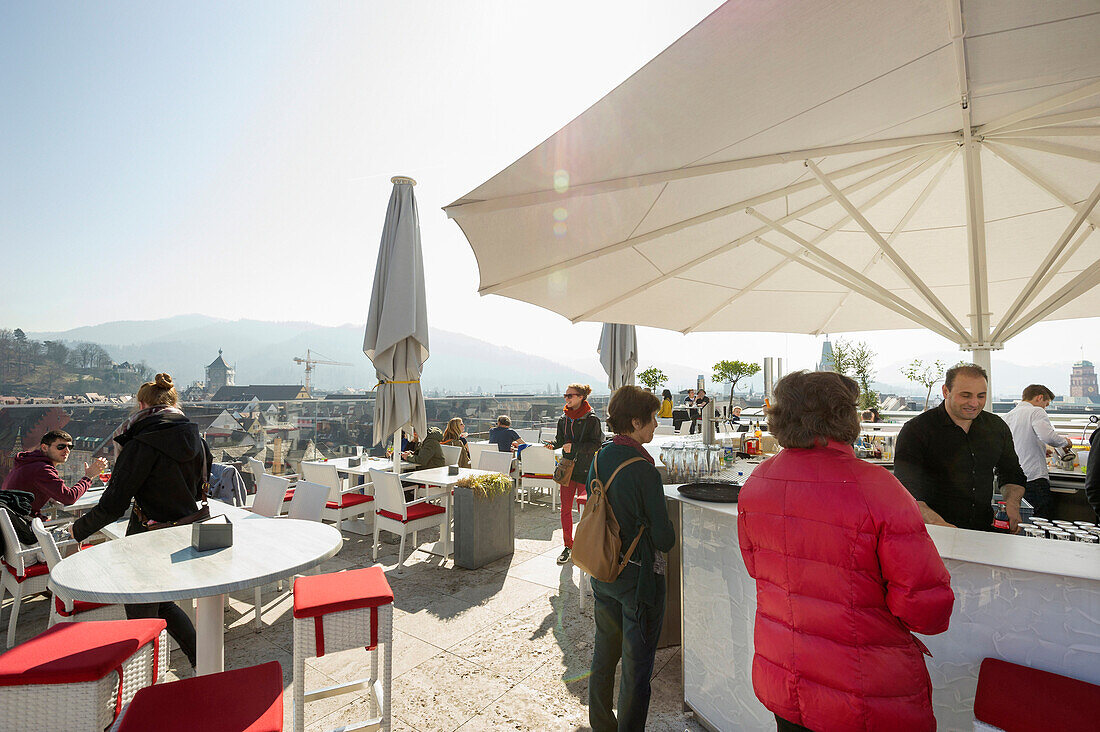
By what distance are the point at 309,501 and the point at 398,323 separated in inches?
80.3

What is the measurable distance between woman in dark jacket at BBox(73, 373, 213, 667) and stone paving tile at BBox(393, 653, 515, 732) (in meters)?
1.34

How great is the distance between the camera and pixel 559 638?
338cm

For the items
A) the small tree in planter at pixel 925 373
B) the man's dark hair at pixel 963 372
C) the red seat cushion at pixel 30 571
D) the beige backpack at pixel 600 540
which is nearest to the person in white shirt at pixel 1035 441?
the man's dark hair at pixel 963 372

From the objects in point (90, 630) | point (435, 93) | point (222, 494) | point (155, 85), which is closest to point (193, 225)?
point (155, 85)

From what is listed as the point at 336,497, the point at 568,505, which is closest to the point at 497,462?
the point at 568,505

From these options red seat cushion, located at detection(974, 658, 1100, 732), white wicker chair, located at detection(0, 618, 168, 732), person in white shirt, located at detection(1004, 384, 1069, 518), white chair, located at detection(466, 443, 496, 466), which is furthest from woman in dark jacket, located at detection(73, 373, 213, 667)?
person in white shirt, located at detection(1004, 384, 1069, 518)

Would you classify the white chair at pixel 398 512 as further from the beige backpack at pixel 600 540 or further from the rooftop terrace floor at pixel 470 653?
the beige backpack at pixel 600 540

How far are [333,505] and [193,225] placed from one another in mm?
47781

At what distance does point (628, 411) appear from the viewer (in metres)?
2.20

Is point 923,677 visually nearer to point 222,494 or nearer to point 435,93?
point 222,494

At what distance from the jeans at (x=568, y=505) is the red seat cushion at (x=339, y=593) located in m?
2.61

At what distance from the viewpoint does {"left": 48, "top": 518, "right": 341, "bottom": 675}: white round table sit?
1893mm

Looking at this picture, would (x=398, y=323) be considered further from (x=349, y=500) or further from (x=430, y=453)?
(x=349, y=500)

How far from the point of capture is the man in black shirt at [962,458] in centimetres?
248
